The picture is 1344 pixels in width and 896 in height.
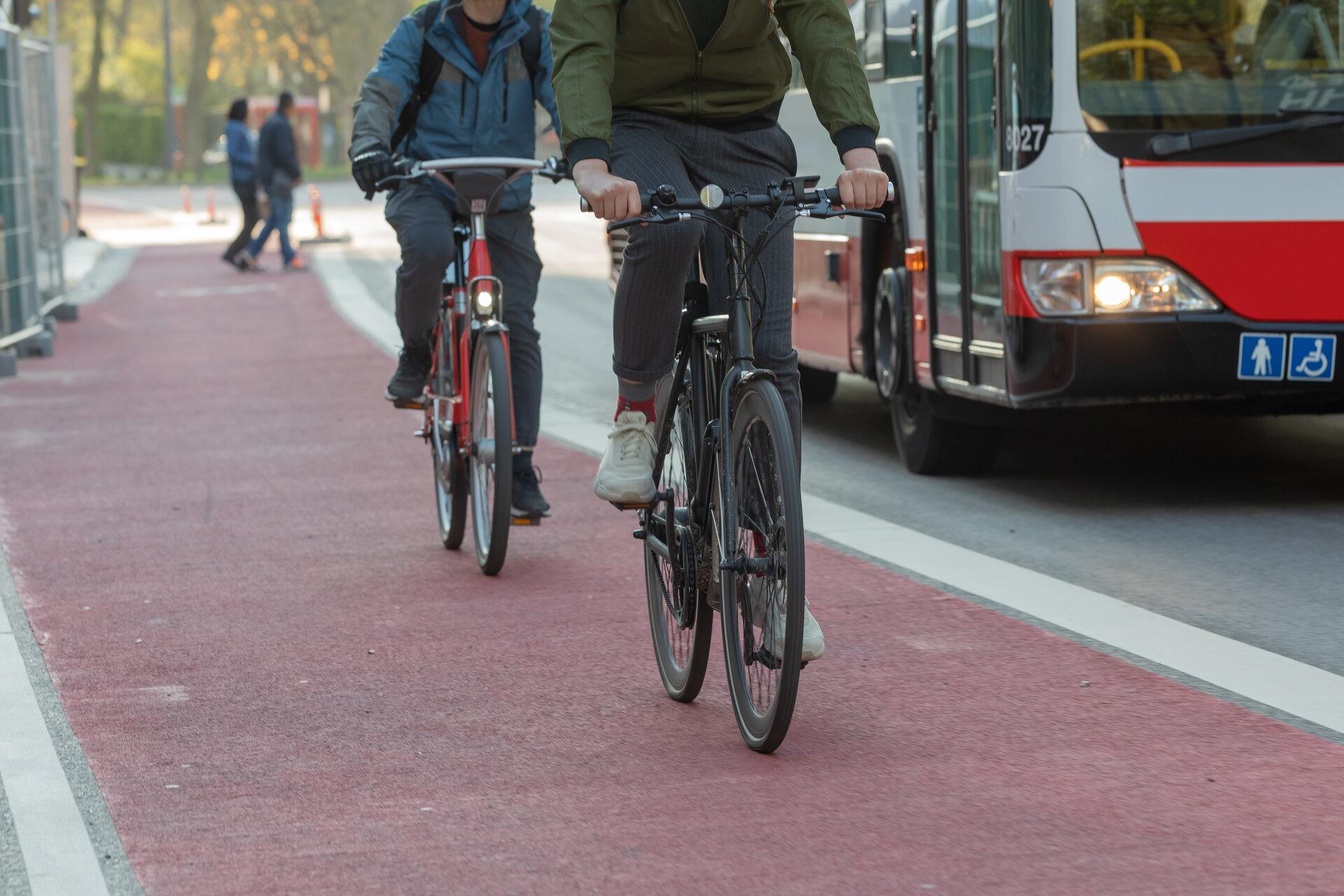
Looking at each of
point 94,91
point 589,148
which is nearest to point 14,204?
point 589,148

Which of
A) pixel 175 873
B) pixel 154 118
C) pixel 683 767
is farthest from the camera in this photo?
pixel 154 118

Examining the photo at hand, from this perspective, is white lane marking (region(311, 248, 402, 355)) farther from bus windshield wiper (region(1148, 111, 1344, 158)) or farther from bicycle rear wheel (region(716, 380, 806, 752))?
bicycle rear wheel (region(716, 380, 806, 752))

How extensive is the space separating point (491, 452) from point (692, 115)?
6.95ft

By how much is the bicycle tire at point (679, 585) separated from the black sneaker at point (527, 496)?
1818 millimetres

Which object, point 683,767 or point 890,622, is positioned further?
point 890,622

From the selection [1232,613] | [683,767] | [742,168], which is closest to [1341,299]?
[1232,613]

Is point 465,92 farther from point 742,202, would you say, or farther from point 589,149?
point 742,202

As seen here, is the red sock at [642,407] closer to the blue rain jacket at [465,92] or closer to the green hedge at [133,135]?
the blue rain jacket at [465,92]

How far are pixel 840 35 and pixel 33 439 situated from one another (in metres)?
6.99

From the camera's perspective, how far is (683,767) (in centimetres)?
436

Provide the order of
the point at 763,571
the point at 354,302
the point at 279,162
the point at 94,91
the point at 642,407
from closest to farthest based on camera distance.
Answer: the point at 763,571
the point at 642,407
the point at 354,302
the point at 279,162
the point at 94,91

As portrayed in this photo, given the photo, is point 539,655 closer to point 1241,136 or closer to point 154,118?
point 1241,136

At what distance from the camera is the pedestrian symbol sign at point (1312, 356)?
23.7 feet

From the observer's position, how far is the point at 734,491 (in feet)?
14.4
